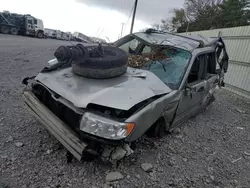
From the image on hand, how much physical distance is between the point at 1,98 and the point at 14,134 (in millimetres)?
1533

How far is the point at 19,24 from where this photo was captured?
1063 inches

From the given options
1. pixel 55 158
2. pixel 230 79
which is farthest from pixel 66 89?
pixel 230 79

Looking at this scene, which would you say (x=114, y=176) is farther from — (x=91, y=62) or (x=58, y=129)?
(x=91, y=62)

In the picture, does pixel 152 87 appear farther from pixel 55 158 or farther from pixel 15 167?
pixel 15 167

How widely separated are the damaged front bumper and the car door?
140 cm

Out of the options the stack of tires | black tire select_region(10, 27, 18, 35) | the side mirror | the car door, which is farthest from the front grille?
black tire select_region(10, 27, 18, 35)

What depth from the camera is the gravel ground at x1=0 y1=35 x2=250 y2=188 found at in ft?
7.93

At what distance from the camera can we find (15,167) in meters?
2.46

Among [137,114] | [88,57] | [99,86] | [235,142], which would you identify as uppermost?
[88,57]

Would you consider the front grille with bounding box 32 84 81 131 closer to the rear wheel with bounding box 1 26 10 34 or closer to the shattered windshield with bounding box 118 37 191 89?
the shattered windshield with bounding box 118 37 191 89

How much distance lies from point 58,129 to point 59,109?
1.14 ft

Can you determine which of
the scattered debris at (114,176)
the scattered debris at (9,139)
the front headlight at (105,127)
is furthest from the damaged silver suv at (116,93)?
the scattered debris at (9,139)

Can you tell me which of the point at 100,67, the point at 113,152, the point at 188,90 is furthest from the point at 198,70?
the point at 113,152

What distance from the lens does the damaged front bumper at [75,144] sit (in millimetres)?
2260
